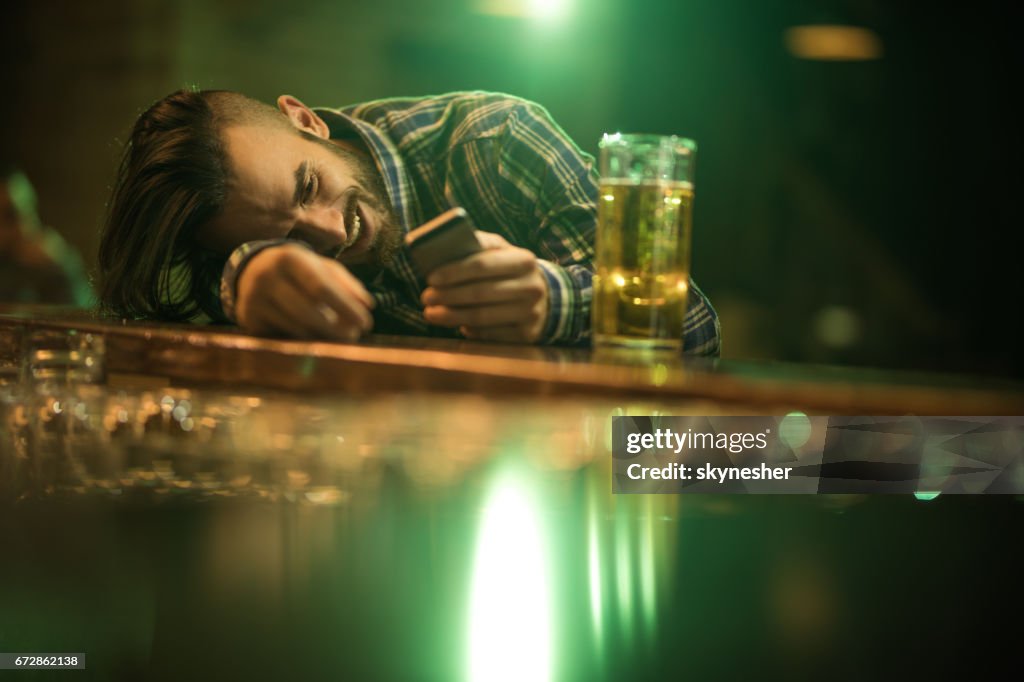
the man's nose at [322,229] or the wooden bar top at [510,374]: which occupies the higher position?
the man's nose at [322,229]

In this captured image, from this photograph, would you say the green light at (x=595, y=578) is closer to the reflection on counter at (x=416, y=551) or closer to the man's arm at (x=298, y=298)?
the reflection on counter at (x=416, y=551)

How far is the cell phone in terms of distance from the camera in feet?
2.92

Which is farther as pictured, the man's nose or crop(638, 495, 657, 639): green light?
the man's nose

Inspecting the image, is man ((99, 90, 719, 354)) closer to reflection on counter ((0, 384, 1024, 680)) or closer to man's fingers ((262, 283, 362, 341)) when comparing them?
man's fingers ((262, 283, 362, 341))

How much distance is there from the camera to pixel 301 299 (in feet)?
2.73

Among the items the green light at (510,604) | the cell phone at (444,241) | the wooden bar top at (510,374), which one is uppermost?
the cell phone at (444,241)

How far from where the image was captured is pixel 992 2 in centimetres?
210

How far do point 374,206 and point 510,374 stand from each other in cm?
69

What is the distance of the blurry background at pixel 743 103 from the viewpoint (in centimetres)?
137

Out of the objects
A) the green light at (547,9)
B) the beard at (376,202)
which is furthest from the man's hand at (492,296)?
the green light at (547,9)

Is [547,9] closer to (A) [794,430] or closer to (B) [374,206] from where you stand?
(B) [374,206]

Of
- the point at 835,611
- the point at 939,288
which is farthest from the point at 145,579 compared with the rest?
the point at 939,288

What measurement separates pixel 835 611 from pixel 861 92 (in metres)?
1.56

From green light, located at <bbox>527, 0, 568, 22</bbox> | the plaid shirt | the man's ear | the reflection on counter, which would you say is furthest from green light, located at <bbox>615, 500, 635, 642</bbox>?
green light, located at <bbox>527, 0, 568, 22</bbox>
